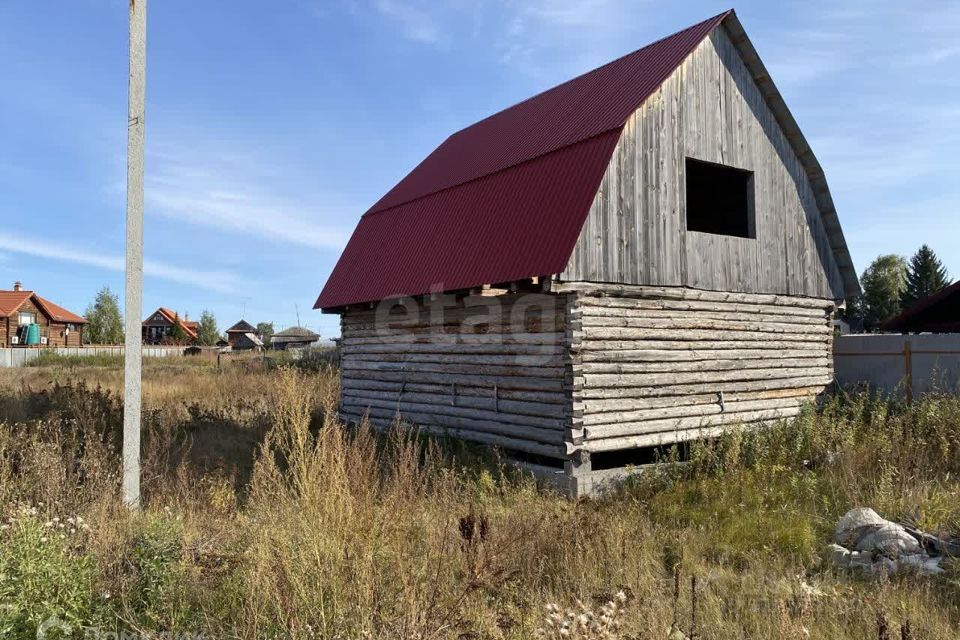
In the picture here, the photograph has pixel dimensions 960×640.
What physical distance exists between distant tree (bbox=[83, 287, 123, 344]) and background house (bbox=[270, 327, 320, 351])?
1404 cm

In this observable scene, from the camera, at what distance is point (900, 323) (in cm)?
2305

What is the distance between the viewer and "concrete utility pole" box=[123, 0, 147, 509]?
6.49 metres

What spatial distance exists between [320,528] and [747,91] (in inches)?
407

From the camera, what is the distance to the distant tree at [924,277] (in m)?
43.7

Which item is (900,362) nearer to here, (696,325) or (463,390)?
(696,325)

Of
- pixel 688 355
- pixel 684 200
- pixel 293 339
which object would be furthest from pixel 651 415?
pixel 293 339

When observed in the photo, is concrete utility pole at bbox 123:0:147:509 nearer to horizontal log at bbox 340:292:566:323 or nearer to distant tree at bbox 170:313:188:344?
horizontal log at bbox 340:292:566:323

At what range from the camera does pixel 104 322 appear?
210 ft

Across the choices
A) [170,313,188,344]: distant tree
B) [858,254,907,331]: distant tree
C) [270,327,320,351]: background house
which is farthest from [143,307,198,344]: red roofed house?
[858,254,907,331]: distant tree

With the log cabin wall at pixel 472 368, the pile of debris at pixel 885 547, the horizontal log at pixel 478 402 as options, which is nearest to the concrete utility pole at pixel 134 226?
the log cabin wall at pixel 472 368

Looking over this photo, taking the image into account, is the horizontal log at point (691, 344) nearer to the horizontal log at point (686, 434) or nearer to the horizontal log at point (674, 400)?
the horizontal log at point (674, 400)

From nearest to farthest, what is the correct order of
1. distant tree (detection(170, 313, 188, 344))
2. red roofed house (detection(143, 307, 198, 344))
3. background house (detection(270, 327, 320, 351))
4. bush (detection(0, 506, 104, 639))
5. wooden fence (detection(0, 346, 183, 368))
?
bush (detection(0, 506, 104, 639))
wooden fence (detection(0, 346, 183, 368))
background house (detection(270, 327, 320, 351))
distant tree (detection(170, 313, 188, 344))
red roofed house (detection(143, 307, 198, 344))

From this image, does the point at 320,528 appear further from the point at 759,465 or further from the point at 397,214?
the point at 397,214

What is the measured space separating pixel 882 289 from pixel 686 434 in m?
44.5
